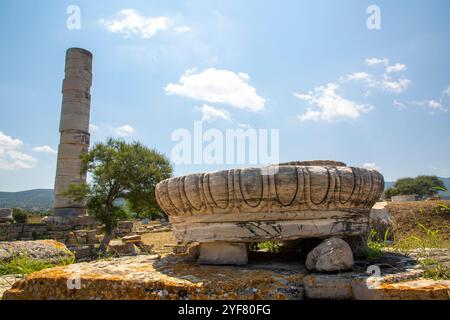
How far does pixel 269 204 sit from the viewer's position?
7.65ft

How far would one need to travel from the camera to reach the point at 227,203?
237cm

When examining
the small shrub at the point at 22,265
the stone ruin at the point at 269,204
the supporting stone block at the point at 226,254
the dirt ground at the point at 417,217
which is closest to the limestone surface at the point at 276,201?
the stone ruin at the point at 269,204

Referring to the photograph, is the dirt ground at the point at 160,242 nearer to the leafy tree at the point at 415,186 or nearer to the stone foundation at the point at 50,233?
the stone foundation at the point at 50,233

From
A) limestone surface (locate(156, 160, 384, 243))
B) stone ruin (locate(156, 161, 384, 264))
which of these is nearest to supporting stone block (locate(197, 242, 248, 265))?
stone ruin (locate(156, 161, 384, 264))

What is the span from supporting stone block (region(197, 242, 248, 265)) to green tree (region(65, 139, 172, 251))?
484 inches

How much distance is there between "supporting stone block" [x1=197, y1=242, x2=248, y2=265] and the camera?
2.50 m

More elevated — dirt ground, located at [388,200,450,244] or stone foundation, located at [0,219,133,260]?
dirt ground, located at [388,200,450,244]

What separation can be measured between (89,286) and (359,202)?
2104mm

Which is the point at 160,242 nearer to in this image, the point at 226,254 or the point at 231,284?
the point at 226,254

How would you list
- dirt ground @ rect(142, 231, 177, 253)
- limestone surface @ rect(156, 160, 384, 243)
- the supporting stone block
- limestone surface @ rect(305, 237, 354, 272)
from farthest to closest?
1. dirt ground @ rect(142, 231, 177, 253)
2. the supporting stone block
3. limestone surface @ rect(156, 160, 384, 243)
4. limestone surface @ rect(305, 237, 354, 272)

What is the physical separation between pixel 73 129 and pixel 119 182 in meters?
6.91

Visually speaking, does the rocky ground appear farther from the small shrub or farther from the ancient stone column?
the ancient stone column

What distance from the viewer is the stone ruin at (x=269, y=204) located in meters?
2.28

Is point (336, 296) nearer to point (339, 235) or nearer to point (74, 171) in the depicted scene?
point (339, 235)
